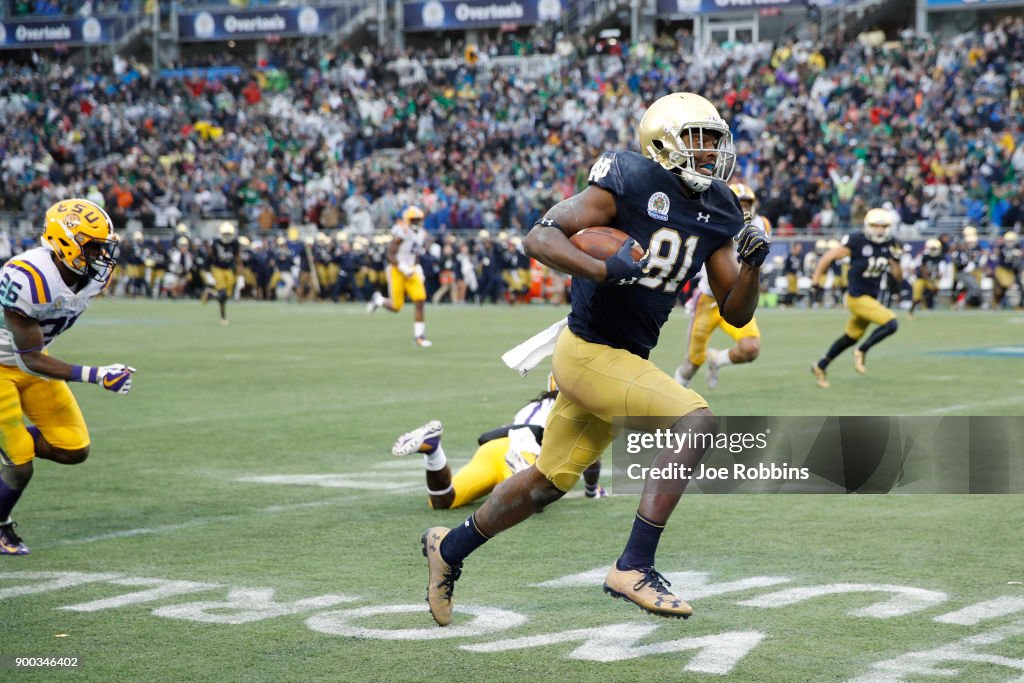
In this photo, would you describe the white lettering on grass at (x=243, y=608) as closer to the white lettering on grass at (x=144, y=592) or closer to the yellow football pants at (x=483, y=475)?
the white lettering on grass at (x=144, y=592)

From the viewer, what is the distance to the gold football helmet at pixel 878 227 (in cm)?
1350

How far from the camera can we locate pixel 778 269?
96.9 feet

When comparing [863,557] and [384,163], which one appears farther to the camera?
[384,163]

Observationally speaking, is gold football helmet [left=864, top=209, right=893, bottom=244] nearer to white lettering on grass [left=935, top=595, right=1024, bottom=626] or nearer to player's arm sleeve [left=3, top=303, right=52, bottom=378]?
white lettering on grass [left=935, top=595, right=1024, bottom=626]

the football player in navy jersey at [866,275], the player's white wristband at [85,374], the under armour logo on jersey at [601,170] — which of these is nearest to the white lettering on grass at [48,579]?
the player's white wristband at [85,374]

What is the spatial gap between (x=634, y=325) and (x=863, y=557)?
6.23ft

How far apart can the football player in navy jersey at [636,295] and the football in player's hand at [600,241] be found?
4 centimetres

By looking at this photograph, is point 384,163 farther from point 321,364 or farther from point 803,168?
point 321,364

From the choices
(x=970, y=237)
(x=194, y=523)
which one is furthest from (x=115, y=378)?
(x=970, y=237)

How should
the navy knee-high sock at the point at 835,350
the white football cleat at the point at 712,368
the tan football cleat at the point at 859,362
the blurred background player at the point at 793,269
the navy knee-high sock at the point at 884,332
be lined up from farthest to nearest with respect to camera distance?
the blurred background player at the point at 793,269 → the tan football cleat at the point at 859,362 → the navy knee-high sock at the point at 884,332 → the navy knee-high sock at the point at 835,350 → the white football cleat at the point at 712,368

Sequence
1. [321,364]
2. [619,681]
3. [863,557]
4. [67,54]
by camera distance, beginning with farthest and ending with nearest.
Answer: [67,54] < [321,364] < [863,557] < [619,681]

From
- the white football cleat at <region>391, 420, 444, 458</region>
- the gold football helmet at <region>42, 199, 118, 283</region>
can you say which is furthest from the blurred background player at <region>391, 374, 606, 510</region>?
the gold football helmet at <region>42, 199, 118, 283</region>

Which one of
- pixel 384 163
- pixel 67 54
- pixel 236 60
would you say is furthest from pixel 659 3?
pixel 67 54

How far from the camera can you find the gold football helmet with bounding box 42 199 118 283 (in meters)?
6.07
